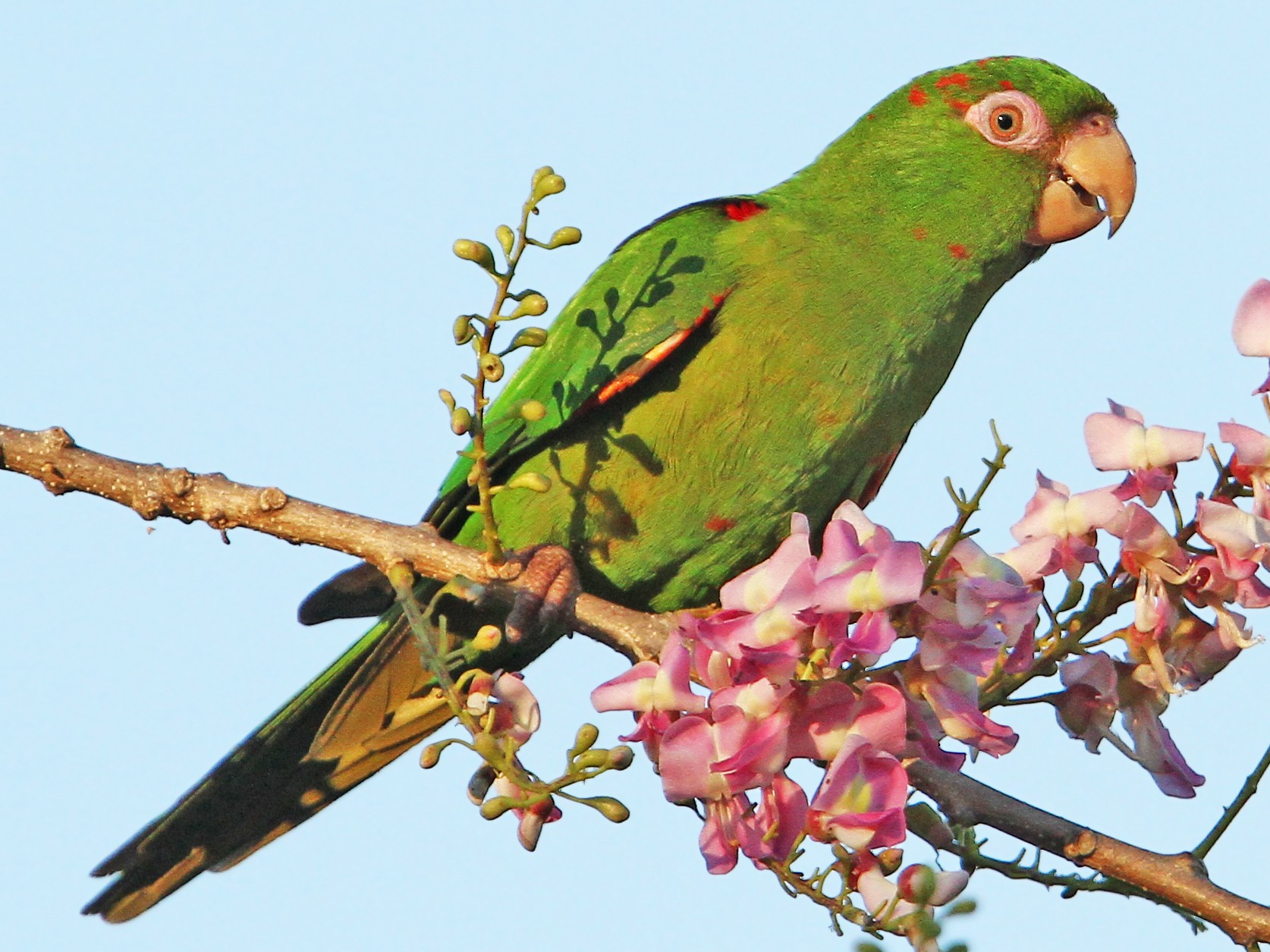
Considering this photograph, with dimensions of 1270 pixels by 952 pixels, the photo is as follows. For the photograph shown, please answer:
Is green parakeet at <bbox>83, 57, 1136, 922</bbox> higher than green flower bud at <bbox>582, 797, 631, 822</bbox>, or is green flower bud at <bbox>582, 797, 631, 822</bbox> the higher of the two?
green parakeet at <bbox>83, 57, 1136, 922</bbox>

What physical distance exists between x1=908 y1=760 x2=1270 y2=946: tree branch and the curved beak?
6.38 ft

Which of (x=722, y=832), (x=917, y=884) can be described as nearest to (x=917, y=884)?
(x=917, y=884)

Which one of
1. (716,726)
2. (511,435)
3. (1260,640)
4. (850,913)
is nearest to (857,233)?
(511,435)

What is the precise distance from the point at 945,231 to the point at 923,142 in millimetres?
336

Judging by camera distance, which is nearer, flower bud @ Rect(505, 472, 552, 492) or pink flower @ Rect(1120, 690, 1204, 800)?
flower bud @ Rect(505, 472, 552, 492)

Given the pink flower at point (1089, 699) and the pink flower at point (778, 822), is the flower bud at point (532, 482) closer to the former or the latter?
the pink flower at point (778, 822)

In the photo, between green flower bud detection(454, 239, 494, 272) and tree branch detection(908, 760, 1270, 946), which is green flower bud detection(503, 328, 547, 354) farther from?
tree branch detection(908, 760, 1270, 946)

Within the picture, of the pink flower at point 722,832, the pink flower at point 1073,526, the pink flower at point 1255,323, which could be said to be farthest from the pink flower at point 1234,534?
the pink flower at point 722,832

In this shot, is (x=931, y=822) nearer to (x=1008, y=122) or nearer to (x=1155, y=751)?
(x=1155, y=751)

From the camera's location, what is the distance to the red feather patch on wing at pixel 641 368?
360cm

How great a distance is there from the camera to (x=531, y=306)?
7.42 feet

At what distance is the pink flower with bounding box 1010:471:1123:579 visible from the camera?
2.50 m

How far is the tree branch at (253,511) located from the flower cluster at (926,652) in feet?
1.55

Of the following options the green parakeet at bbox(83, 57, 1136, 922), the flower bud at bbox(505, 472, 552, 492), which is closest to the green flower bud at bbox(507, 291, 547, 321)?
the flower bud at bbox(505, 472, 552, 492)
